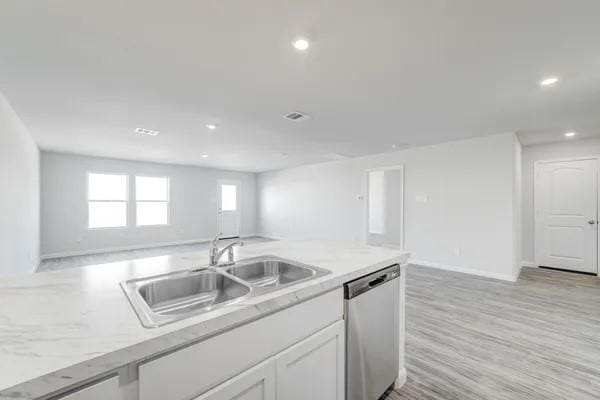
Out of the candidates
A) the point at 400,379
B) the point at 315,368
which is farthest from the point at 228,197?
the point at 315,368

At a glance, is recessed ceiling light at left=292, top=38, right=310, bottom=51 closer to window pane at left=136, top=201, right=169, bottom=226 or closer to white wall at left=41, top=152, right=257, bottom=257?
white wall at left=41, top=152, right=257, bottom=257

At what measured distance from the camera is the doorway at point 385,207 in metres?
5.73

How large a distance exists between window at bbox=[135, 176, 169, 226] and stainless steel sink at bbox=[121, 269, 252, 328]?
672 cm

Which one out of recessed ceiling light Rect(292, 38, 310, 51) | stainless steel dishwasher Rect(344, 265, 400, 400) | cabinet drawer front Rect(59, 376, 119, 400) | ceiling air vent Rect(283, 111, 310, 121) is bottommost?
Answer: stainless steel dishwasher Rect(344, 265, 400, 400)

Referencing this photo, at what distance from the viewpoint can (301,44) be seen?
6.23 feet

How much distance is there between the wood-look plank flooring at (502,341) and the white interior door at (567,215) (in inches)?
36.4

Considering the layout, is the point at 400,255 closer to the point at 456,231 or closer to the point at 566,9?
the point at 566,9

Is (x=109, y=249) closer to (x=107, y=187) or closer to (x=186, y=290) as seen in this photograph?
(x=107, y=187)

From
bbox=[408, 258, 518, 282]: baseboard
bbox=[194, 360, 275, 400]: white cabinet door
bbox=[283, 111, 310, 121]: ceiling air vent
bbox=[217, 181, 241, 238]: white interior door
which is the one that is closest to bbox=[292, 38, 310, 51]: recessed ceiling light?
bbox=[283, 111, 310, 121]: ceiling air vent

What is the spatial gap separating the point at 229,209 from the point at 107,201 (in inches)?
135

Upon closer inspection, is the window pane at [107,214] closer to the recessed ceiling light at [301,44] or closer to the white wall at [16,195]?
the white wall at [16,195]

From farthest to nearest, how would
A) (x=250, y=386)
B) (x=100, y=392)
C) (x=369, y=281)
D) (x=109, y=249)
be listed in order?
(x=109, y=249)
(x=369, y=281)
(x=250, y=386)
(x=100, y=392)

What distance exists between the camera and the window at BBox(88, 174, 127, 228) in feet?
21.0

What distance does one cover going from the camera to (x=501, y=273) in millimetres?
4227
